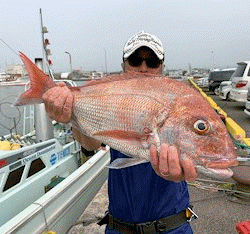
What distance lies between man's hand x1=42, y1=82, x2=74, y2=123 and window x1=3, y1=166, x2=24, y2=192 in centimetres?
282

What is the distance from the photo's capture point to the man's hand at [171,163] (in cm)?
160

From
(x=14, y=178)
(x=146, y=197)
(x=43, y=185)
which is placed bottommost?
(x=43, y=185)

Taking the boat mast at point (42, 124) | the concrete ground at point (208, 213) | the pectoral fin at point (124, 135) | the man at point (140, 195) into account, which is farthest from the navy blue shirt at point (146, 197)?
the boat mast at point (42, 124)

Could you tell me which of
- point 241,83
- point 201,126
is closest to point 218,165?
point 201,126

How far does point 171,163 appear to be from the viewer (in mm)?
1611

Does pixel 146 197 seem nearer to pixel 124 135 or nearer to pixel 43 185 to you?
pixel 124 135

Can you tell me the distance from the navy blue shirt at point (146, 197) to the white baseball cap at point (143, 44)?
89cm

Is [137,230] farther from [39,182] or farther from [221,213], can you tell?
[39,182]

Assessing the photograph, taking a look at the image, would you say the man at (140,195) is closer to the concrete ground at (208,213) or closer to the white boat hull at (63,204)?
the white boat hull at (63,204)

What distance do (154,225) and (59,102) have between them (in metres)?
1.15

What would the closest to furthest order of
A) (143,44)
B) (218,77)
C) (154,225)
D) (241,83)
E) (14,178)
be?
1. (154,225)
2. (143,44)
3. (14,178)
4. (241,83)
5. (218,77)

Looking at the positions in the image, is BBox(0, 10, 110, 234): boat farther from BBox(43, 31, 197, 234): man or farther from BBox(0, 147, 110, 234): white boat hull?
BBox(43, 31, 197, 234): man

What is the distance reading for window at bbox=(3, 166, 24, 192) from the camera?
4.33 meters

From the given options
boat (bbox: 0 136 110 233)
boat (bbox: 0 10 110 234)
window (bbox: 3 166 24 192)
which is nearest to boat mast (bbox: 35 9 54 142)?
boat (bbox: 0 10 110 234)
